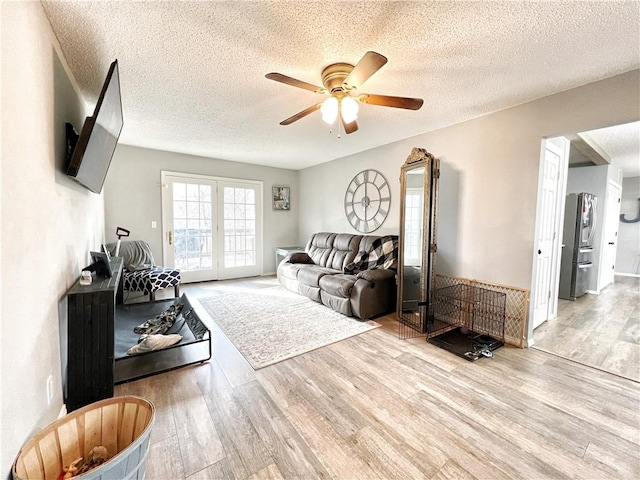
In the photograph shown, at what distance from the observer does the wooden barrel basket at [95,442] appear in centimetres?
100

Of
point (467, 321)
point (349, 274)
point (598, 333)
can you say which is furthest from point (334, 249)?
point (598, 333)

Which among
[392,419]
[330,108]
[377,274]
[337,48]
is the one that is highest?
[337,48]

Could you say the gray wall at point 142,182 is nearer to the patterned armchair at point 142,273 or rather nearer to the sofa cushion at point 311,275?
the patterned armchair at point 142,273

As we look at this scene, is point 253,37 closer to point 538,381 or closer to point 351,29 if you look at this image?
point 351,29

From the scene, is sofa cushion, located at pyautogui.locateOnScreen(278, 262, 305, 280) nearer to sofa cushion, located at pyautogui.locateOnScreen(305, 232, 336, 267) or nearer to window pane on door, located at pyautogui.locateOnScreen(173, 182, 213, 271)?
sofa cushion, located at pyautogui.locateOnScreen(305, 232, 336, 267)

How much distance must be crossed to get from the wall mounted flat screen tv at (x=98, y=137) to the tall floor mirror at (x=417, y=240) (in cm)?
277

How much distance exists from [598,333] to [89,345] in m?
4.72

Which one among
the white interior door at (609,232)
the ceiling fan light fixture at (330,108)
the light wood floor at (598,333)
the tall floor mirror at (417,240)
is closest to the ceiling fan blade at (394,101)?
the ceiling fan light fixture at (330,108)

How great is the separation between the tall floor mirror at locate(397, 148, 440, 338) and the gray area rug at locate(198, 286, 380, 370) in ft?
1.59

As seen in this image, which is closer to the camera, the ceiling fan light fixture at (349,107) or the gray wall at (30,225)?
the gray wall at (30,225)

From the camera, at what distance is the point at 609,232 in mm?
5059

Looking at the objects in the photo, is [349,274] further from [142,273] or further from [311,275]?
[142,273]

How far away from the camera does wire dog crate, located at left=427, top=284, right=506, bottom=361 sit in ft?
8.71

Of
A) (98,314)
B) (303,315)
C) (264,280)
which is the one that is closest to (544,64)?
(303,315)
